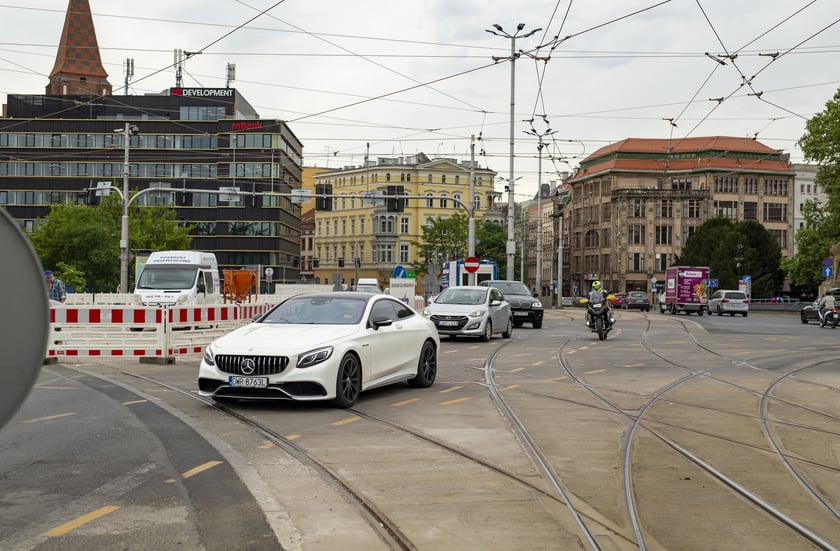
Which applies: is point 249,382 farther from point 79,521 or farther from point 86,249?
point 86,249

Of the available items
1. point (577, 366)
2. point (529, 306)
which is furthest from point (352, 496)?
point (529, 306)

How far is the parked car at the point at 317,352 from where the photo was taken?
36.8 feet

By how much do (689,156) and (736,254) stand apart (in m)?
23.5

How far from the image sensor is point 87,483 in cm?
703

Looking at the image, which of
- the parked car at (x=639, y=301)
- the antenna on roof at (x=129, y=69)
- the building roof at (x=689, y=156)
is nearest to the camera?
the parked car at (x=639, y=301)

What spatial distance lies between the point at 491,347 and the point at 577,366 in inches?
224

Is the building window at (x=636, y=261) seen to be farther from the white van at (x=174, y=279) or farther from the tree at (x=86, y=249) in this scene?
the white van at (x=174, y=279)

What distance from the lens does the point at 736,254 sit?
9550 cm

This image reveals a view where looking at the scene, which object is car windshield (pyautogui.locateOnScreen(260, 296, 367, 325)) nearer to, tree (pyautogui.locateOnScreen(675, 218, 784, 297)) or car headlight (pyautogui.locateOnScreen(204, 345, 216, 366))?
car headlight (pyautogui.locateOnScreen(204, 345, 216, 366))

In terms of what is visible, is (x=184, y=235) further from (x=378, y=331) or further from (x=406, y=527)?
(x=406, y=527)

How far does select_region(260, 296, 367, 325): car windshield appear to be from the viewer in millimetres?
12625

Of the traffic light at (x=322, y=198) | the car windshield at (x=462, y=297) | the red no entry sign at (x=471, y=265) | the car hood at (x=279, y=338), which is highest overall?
the traffic light at (x=322, y=198)

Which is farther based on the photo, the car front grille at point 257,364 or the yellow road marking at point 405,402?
the yellow road marking at point 405,402

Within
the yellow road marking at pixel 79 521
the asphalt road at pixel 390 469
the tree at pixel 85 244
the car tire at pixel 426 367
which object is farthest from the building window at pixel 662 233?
the yellow road marking at pixel 79 521
